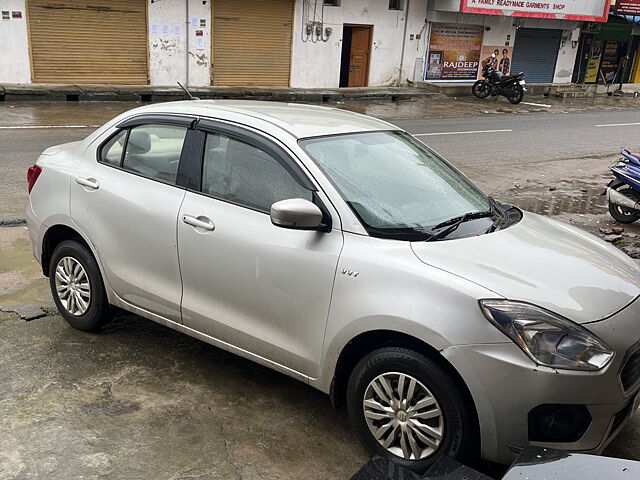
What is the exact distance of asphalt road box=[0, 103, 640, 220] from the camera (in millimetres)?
10583

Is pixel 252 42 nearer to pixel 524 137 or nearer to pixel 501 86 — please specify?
pixel 501 86

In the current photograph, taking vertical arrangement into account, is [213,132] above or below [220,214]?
above

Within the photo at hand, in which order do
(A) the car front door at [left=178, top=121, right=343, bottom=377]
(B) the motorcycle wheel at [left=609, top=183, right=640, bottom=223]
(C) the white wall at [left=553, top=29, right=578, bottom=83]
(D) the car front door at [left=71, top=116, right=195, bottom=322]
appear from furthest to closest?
1. (C) the white wall at [left=553, top=29, right=578, bottom=83]
2. (B) the motorcycle wheel at [left=609, top=183, right=640, bottom=223]
3. (D) the car front door at [left=71, top=116, right=195, bottom=322]
4. (A) the car front door at [left=178, top=121, right=343, bottom=377]

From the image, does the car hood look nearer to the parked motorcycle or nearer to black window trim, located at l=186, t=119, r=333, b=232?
black window trim, located at l=186, t=119, r=333, b=232

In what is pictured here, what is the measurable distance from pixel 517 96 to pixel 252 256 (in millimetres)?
22882

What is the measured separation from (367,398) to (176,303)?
1388mm

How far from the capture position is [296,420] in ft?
12.3

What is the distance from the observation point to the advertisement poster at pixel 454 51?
2705 centimetres

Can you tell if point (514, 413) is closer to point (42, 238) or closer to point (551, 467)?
point (551, 467)

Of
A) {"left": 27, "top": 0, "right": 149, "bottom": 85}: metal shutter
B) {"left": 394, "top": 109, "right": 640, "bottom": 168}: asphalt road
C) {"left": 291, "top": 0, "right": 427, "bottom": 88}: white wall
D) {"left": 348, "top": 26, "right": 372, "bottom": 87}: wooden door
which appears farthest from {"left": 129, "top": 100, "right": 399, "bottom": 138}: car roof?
{"left": 348, "top": 26, "right": 372, "bottom": 87}: wooden door

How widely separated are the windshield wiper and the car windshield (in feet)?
0.09

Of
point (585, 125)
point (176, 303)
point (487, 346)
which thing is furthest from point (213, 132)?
point (585, 125)

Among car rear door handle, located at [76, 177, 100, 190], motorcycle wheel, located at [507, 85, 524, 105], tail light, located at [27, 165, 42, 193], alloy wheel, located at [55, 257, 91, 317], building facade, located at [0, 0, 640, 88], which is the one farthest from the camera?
motorcycle wheel, located at [507, 85, 524, 105]

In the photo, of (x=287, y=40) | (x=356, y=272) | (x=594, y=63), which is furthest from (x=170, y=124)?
(x=594, y=63)
